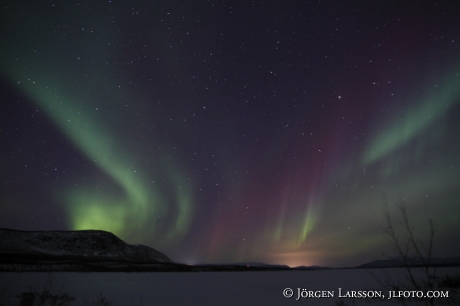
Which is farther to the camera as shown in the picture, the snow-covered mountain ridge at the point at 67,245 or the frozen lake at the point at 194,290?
the snow-covered mountain ridge at the point at 67,245

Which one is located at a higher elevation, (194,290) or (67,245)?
(67,245)

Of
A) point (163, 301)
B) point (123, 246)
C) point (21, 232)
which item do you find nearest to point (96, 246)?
point (123, 246)

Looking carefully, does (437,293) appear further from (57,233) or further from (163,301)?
(57,233)

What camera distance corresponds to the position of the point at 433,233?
3711 mm

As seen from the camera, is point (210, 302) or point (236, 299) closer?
point (210, 302)

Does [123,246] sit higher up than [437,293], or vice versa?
[123,246]

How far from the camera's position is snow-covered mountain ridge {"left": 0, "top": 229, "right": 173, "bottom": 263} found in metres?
153

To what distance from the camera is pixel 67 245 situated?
162375 mm

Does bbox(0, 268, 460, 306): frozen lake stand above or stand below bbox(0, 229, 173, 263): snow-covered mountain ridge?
below

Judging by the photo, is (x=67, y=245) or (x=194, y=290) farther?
(x=67, y=245)

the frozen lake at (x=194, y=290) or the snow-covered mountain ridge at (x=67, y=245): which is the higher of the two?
the snow-covered mountain ridge at (x=67, y=245)

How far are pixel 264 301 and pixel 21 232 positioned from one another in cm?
20920

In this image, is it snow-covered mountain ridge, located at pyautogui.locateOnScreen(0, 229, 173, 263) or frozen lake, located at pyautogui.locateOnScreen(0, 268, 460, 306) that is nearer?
frozen lake, located at pyautogui.locateOnScreen(0, 268, 460, 306)

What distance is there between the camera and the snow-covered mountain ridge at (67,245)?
153 meters
